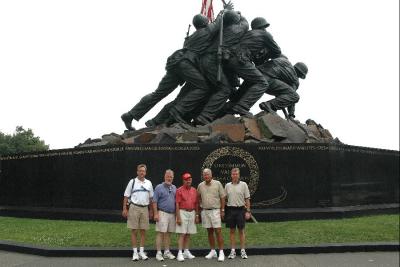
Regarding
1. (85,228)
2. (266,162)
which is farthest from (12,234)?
(266,162)

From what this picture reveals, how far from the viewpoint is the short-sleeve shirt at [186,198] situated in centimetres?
736

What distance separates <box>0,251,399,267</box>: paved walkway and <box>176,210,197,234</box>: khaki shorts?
0.45 meters

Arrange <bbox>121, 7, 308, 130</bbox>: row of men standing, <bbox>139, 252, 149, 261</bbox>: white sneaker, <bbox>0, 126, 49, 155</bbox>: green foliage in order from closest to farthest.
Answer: <bbox>139, 252, 149, 261</bbox>: white sneaker → <bbox>121, 7, 308, 130</bbox>: row of men standing → <bbox>0, 126, 49, 155</bbox>: green foliage

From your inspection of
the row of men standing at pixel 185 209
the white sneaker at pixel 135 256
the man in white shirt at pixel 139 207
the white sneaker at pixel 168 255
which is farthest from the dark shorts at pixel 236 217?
the white sneaker at pixel 135 256

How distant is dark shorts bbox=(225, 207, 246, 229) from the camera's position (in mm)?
7348

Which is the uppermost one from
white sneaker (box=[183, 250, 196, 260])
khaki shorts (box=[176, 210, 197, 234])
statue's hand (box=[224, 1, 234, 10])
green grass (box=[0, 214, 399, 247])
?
statue's hand (box=[224, 1, 234, 10])

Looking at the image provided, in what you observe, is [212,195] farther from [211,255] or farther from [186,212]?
[211,255]

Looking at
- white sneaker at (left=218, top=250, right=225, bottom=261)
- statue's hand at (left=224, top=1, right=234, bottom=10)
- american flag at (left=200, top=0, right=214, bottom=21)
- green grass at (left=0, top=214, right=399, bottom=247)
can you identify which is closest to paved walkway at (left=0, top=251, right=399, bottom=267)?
white sneaker at (left=218, top=250, right=225, bottom=261)

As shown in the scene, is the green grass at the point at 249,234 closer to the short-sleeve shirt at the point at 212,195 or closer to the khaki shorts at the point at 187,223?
the khaki shorts at the point at 187,223

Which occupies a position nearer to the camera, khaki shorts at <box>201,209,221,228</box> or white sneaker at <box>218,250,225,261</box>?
white sneaker at <box>218,250,225,261</box>

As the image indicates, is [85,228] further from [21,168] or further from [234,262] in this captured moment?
[21,168]

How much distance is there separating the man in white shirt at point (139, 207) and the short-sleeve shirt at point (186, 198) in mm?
460

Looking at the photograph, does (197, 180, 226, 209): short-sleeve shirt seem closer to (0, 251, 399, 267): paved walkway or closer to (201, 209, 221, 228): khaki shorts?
(201, 209, 221, 228): khaki shorts

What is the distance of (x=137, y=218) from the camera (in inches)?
287
